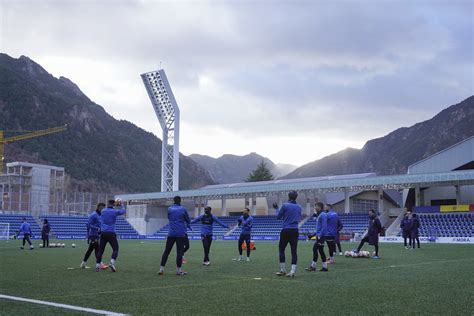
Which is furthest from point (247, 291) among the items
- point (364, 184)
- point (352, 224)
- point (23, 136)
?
point (23, 136)

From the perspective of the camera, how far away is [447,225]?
49.5m

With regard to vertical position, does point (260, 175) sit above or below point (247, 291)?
above

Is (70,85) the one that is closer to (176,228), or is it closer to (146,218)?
(146,218)

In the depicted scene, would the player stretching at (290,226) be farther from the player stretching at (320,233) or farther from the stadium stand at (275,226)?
the stadium stand at (275,226)

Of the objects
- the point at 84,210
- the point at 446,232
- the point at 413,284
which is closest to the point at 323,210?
the point at 413,284

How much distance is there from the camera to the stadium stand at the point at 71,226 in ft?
190

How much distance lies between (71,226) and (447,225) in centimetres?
3898

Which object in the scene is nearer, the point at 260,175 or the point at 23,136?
the point at 23,136

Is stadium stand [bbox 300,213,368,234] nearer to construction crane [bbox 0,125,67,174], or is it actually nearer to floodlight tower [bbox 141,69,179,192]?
floodlight tower [bbox 141,69,179,192]

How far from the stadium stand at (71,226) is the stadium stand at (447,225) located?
1293 inches

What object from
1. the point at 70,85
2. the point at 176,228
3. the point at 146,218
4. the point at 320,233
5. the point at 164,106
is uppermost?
the point at 70,85

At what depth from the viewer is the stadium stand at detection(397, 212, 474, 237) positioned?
46812mm

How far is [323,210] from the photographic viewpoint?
1688cm

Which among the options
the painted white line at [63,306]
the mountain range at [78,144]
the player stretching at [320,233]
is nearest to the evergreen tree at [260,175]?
the mountain range at [78,144]
